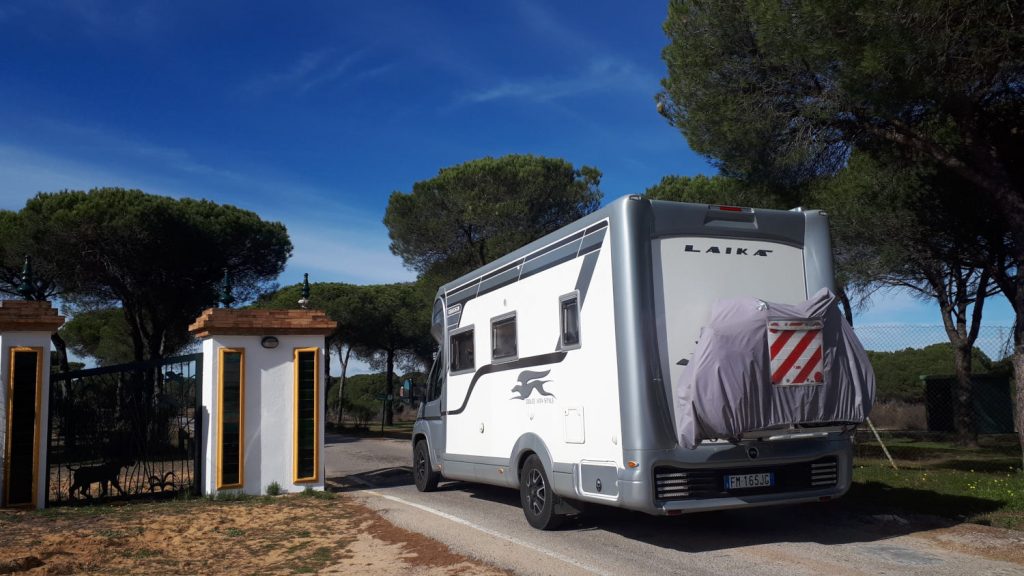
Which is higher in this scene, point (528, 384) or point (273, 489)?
point (528, 384)

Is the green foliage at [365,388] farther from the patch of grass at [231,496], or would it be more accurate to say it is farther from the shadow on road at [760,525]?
the shadow on road at [760,525]

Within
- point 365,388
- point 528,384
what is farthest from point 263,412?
point 365,388

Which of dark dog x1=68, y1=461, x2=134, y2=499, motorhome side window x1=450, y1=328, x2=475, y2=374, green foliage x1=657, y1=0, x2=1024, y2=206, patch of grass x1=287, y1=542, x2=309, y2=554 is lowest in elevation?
patch of grass x1=287, y1=542, x2=309, y2=554

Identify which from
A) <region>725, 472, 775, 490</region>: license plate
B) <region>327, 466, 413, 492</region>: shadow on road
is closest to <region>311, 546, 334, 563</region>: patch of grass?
<region>725, 472, 775, 490</region>: license plate

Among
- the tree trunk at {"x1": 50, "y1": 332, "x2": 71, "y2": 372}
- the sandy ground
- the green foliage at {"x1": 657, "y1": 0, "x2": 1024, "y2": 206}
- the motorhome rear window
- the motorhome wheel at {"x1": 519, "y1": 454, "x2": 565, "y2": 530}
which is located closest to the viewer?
the sandy ground

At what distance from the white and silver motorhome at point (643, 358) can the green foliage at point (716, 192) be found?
542cm

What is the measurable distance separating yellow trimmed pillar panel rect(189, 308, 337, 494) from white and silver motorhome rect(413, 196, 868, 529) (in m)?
3.45

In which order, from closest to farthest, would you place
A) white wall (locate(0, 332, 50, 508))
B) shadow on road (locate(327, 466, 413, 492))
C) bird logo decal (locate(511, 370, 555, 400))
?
bird logo decal (locate(511, 370, 555, 400)) → white wall (locate(0, 332, 50, 508)) → shadow on road (locate(327, 466, 413, 492))

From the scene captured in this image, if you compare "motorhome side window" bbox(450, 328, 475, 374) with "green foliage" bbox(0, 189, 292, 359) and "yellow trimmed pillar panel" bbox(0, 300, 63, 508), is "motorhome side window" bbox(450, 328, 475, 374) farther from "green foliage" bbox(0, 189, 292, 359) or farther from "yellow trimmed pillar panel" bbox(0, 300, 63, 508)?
"green foliage" bbox(0, 189, 292, 359)

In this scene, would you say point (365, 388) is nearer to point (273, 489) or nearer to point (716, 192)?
point (716, 192)

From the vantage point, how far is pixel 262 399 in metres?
10.2

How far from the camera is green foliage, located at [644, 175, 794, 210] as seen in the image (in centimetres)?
1470

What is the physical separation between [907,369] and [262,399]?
23.2 meters

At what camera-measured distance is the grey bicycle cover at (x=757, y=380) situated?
6.00 meters
